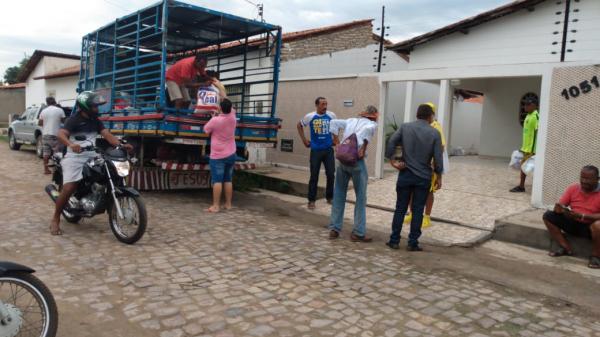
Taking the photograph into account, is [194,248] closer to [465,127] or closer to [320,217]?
[320,217]

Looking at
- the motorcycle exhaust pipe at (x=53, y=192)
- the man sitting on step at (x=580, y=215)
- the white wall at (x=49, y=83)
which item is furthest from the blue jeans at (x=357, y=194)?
the white wall at (x=49, y=83)

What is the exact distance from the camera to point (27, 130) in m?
14.6

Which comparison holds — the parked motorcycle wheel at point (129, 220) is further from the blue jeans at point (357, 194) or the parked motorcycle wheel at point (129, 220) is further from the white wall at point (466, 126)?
the white wall at point (466, 126)

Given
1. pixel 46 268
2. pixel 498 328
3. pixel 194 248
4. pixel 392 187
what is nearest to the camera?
pixel 498 328

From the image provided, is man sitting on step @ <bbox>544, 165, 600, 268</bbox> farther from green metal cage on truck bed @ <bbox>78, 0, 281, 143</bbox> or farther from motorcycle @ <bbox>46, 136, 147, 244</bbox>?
green metal cage on truck bed @ <bbox>78, 0, 281, 143</bbox>

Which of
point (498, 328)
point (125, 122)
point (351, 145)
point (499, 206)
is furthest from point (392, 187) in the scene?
point (498, 328)

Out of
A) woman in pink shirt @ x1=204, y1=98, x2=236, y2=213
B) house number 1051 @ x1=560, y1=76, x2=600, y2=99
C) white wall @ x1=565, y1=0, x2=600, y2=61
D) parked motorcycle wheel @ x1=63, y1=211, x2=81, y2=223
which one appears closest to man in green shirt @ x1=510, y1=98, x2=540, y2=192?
house number 1051 @ x1=560, y1=76, x2=600, y2=99

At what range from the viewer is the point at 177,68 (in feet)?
24.9

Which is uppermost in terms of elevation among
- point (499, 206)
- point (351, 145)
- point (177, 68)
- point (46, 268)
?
point (177, 68)

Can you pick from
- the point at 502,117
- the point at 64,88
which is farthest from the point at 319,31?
the point at 64,88

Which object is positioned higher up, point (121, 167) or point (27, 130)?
point (27, 130)

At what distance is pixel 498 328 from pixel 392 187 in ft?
17.7

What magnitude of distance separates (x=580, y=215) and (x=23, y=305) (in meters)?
5.15

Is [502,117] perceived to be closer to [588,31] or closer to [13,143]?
[588,31]
